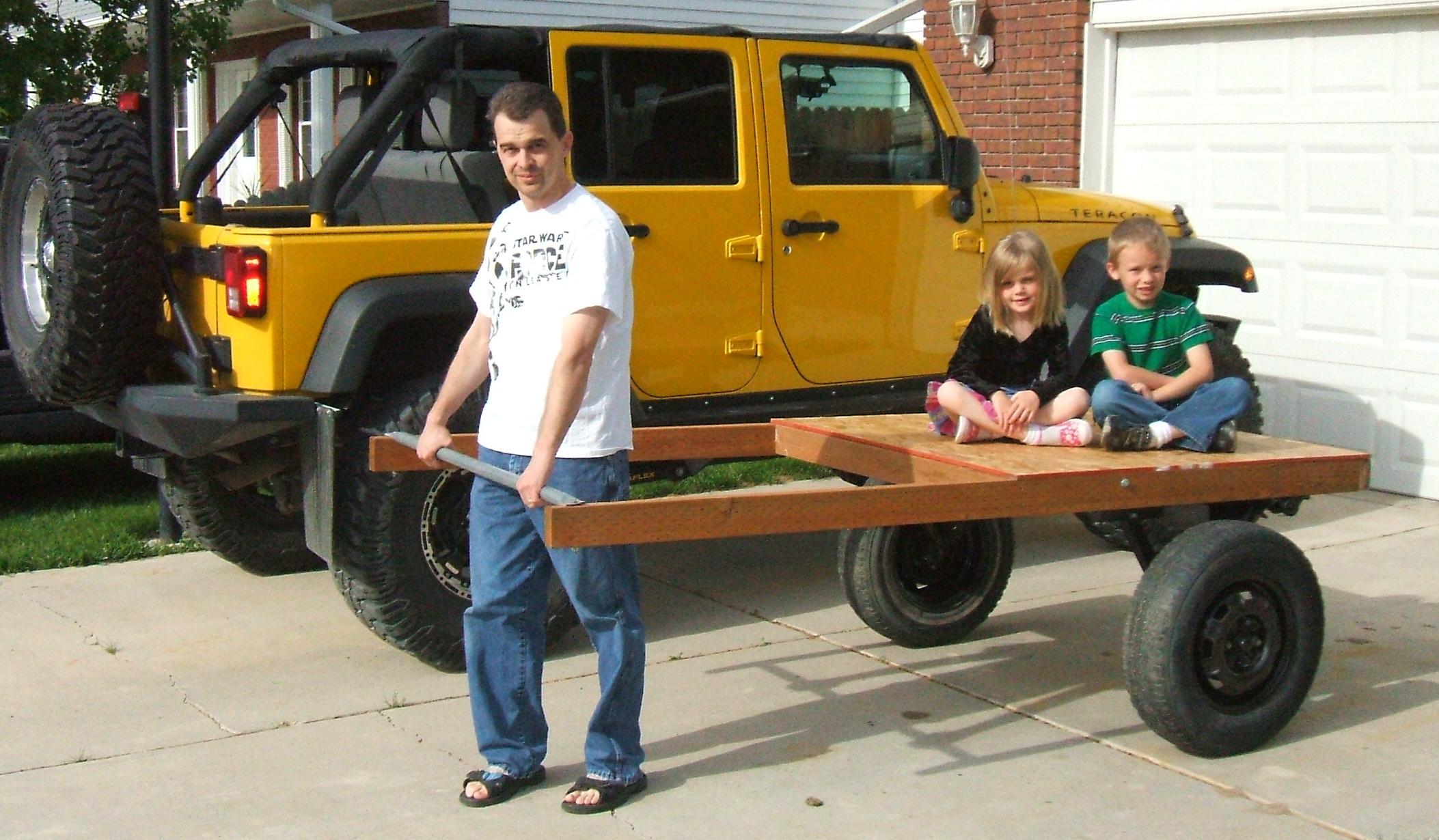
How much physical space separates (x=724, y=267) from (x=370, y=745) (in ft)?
7.24

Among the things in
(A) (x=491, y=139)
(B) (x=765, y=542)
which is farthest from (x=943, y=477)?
(B) (x=765, y=542)

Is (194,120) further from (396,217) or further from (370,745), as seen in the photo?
(370,745)

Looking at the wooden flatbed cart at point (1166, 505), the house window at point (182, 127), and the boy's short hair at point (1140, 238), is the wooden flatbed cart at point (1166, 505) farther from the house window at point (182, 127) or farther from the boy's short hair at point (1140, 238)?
the house window at point (182, 127)

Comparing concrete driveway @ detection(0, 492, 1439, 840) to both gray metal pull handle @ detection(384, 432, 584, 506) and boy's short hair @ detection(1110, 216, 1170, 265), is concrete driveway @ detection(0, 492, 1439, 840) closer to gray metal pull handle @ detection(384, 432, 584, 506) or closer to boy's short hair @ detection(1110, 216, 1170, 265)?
gray metal pull handle @ detection(384, 432, 584, 506)

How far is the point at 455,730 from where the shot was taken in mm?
4965

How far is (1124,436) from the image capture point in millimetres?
4836

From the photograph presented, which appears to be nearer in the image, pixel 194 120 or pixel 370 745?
pixel 370 745

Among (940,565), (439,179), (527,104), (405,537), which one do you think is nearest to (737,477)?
(940,565)

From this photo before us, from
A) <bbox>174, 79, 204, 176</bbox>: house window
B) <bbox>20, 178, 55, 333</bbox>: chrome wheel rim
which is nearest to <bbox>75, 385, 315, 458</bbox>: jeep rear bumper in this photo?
<bbox>20, 178, 55, 333</bbox>: chrome wheel rim

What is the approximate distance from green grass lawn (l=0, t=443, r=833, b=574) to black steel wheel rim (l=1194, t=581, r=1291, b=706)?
8.09 feet

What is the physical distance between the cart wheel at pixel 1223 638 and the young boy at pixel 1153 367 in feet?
1.10

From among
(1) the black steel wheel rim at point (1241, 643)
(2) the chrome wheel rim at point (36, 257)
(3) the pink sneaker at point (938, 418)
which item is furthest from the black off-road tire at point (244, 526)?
(1) the black steel wheel rim at point (1241, 643)

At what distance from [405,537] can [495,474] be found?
1.45m

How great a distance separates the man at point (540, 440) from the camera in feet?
13.1
